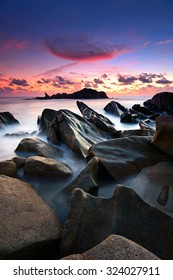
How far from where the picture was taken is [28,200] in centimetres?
267

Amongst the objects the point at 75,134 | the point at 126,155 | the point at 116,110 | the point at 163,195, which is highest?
the point at 116,110

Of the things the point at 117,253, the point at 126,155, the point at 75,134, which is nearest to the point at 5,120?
the point at 75,134

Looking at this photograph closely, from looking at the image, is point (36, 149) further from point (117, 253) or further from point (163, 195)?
point (117, 253)

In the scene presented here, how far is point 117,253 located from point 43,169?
83.9 inches

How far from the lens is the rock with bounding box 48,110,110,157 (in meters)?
4.91

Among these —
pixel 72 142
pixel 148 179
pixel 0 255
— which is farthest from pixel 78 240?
pixel 72 142

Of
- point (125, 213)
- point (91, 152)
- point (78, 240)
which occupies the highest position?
point (91, 152)

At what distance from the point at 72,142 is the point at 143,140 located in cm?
153

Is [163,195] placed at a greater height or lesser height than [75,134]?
lesser

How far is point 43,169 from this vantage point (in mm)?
3643

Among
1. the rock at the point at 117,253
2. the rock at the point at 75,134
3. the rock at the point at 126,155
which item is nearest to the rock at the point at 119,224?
the rock at the point at 117,253

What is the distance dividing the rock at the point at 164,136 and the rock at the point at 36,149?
184 cm

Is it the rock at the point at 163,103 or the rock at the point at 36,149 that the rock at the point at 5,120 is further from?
the rock at the point at 163,103
